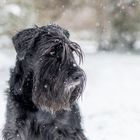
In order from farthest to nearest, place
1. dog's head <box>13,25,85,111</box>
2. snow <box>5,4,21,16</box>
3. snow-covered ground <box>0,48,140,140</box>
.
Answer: snow <box>5,4,21,16</box> < snow-covered ground <box>0,48,140,140</box> < dog's head <box>13,25,85,111</box>

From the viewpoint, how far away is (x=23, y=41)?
6059 millimetres

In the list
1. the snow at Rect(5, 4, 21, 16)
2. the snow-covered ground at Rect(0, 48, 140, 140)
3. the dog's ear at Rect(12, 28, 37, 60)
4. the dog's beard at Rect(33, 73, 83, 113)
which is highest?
the snow at Rect(5, 4, 21, 16)

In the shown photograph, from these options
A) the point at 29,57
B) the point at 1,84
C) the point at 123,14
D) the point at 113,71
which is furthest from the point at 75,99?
the point at 123,14

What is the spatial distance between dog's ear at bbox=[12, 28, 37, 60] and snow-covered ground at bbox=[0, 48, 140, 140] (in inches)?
52.1

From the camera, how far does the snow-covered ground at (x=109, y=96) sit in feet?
26.4

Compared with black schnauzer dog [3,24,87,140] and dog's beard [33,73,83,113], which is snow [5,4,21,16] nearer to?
black schnauzer dog [3,24,87,140]

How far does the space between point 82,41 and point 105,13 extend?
88cm

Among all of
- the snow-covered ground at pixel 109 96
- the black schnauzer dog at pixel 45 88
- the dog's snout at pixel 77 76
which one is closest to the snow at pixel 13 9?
the snow-covered ground at pixel 109 96

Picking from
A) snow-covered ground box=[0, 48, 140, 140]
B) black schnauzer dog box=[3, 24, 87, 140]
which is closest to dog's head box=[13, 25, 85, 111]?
black schnauzer dog box=[3, 24, 87, 140]

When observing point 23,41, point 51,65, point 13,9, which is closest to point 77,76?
point 51,65

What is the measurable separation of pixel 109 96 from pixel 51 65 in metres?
3.91

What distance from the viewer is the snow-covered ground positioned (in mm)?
8039

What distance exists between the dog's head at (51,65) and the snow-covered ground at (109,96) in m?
1.32

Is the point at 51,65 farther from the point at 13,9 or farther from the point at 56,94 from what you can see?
the point at 13,9
